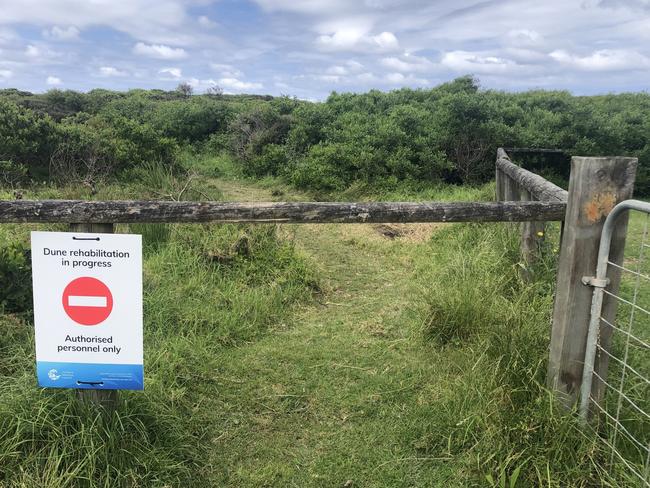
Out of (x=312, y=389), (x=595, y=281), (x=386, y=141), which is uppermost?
(x=386, y=141)

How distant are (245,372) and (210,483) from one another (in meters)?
1.17

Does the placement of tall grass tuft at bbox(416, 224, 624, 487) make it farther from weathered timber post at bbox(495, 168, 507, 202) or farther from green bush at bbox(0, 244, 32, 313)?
weathered timber post at bbox(495, 168, 507, 202)

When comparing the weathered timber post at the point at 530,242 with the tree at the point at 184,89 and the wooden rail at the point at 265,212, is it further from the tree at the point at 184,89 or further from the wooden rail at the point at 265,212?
the tree at the point at 184,89

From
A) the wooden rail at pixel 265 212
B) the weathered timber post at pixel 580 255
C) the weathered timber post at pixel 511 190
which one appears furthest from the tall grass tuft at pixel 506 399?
the weathered timber post at pixel 511 190

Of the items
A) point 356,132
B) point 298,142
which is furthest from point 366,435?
point 298,142

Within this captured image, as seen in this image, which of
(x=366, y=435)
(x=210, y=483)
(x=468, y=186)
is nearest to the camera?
(x=210, y=483)

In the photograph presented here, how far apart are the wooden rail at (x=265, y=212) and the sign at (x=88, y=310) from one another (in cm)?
14

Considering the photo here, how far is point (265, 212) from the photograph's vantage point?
2.82 meters

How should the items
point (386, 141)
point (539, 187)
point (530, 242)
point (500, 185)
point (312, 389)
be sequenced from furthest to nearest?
1. point (386, 141)
2. point (500, 185)
3. point (530, 242)
4. point (539, 187)
5. point (312, 389)

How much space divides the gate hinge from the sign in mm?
2273

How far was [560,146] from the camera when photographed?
1178 centimetres

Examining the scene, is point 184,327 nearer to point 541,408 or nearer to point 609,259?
point 541,408

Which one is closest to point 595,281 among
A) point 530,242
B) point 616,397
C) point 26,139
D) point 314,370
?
point 616,397

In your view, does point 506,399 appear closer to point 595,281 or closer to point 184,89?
point 595,281
